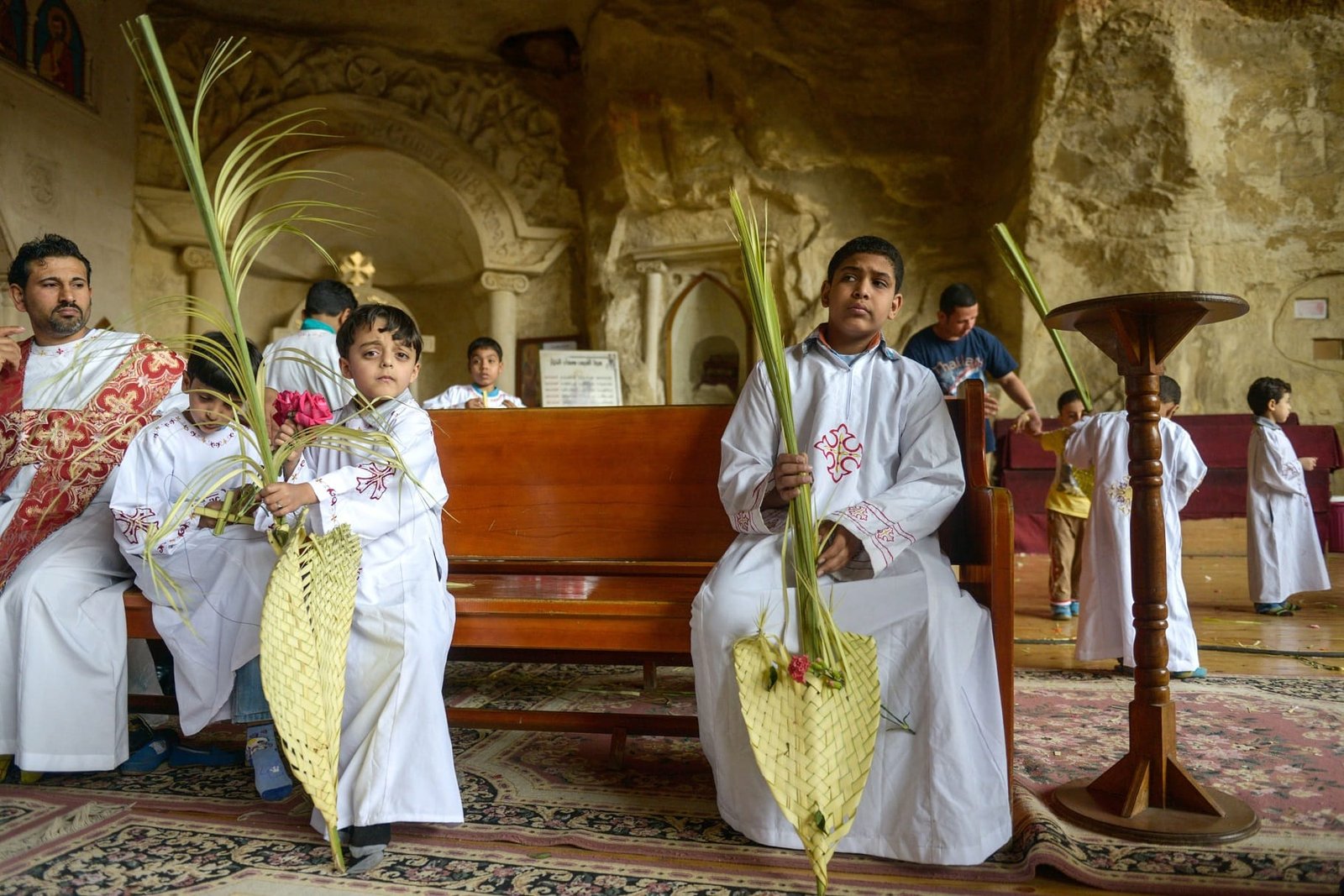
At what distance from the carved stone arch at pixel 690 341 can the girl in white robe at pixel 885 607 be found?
865 centimetres

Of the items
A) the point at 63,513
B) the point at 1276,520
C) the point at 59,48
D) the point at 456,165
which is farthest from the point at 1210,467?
the point at 59,48

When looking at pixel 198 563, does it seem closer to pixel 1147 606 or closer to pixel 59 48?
pixel 1147 606

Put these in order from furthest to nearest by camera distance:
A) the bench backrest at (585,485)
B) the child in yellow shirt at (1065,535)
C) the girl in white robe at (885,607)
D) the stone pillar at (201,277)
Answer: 1. the stone pillar at (201,277)
2. the child in yellow shirt at (1065,535)
3. the bench backrest at (585,485)
4. the girl in white robe at (885,607)

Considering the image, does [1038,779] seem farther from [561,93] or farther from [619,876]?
[561,93]

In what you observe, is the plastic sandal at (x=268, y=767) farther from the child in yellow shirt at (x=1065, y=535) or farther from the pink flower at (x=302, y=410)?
the child in yellow shirt at (x=1065, y=535)

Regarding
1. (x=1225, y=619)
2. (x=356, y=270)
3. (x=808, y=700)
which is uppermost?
(x=356, y=270)

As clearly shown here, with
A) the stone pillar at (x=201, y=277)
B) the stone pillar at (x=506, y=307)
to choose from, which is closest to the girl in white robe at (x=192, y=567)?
the stone pillar at (x=201, y=277)

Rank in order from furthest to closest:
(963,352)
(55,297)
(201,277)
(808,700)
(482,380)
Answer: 1. (201,277)
2. (482,380)
3. (963,352)
4. (55,297)
5. (808,700)

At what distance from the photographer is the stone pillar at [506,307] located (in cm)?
1191

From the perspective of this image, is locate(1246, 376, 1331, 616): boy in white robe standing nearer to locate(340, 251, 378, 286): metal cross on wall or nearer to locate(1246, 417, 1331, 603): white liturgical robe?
locate(1246, 417, 1331, 603): white liturgical robe

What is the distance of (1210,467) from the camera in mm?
8047

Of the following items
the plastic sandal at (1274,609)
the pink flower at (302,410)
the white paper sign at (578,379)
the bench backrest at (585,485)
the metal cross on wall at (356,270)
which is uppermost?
the metal cross on wall at (356,270)

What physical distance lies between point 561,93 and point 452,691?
32.4 ft

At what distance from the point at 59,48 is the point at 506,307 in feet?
16.9
